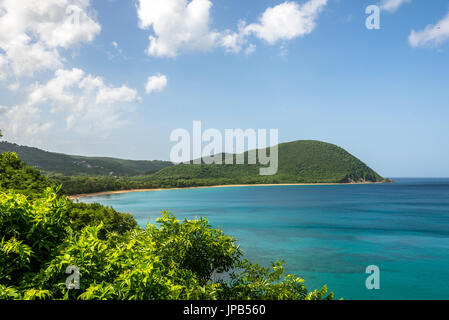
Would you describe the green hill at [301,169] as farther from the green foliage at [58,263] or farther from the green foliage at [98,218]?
the green foliage at [58,263]

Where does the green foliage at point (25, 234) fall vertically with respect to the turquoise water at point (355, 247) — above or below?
above

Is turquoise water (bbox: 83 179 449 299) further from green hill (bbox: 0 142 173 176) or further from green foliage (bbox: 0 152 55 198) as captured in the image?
green hill (bbox: 0 142 173 176)

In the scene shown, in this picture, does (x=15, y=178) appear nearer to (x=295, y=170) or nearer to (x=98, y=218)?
(x=98, y=218)

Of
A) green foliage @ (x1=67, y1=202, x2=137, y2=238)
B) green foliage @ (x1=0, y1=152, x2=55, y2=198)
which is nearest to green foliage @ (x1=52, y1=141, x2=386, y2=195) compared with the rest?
green foliage @ (x1=0, y1=152, x2=55, y2=198)

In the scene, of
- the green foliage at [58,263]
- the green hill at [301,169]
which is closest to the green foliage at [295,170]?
the green hill at [301,169]

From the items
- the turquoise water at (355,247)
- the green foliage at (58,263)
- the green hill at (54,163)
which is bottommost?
the turquoise water at (355,247)

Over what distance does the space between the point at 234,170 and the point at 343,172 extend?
6372 cm

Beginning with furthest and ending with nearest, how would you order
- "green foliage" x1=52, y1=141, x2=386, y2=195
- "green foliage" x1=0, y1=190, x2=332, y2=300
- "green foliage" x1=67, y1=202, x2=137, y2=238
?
"green foliage" x1=52, y1=141, x2=386, y2=195, "green foliage" x1=67, y1=202, x2=137, y2=238, "green foliage" x1=0, y1=190, x2=332, y2=300

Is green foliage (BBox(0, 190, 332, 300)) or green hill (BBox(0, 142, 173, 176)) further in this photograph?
green hill (BBox(0, 142, 173, 176))

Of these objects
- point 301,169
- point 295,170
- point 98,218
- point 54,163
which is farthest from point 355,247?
point 54,163

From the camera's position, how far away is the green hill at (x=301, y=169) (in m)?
158

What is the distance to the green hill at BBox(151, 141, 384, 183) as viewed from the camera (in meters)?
158

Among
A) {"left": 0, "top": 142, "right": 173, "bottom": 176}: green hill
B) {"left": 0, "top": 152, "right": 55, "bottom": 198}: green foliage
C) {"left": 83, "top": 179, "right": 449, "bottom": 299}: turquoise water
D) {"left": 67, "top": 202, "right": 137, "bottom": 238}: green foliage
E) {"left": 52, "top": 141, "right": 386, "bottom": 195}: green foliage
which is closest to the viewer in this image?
{"left": 67, "top": 202, "right": 137, "bottom": 238}: green foliage

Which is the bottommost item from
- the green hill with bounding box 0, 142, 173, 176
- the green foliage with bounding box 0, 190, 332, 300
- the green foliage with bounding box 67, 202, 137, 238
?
the green foliage with bounding box 67, 202, 137, 238
